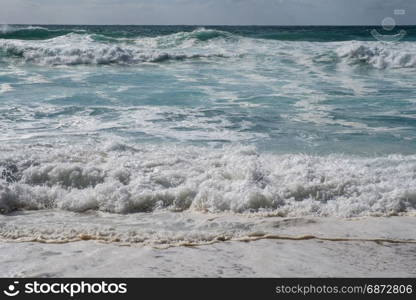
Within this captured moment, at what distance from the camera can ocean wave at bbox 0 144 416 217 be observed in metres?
5.12

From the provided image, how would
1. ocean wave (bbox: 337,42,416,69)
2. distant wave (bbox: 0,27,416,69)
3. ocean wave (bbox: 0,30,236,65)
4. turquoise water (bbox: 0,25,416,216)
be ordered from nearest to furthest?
turquoise water (bbox: 0,25,416,216) < ocean wave (bbox: 337,42,416,69) < distant wave (bbox: 0,27,416,69) < ocean wave (bbox: 0,30,236,65)

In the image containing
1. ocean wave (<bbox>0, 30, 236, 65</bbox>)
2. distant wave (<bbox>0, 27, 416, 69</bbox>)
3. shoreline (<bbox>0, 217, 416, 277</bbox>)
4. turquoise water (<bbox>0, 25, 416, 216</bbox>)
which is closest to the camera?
shoreline (<bbox>0, 217, 416, 277</bbox>)

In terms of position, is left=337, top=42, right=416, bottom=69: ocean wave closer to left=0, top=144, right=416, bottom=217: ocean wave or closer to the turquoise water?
the turquoise water

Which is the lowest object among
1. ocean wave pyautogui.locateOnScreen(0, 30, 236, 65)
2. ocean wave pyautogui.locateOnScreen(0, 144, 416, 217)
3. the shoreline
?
the shoreline

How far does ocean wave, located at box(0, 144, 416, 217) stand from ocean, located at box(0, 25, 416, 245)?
0.05 feet

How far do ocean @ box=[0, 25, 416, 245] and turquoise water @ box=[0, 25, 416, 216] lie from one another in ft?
0.07

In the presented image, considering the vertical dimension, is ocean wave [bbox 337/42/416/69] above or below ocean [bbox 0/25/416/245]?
above

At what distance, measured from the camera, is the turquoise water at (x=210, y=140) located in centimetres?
528

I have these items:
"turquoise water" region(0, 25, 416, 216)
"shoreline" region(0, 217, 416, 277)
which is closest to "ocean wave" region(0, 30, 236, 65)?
"turquoise water" region(0, 25, 416, 216)

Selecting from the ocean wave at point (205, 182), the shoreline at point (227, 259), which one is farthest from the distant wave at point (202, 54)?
the shoreline at point (227, 259)

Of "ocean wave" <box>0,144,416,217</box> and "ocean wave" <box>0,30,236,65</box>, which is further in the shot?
"ocean wave" <box>0,30,236,65</box>

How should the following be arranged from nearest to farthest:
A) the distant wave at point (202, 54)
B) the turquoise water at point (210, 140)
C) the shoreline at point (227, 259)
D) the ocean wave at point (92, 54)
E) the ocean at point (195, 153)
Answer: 1. the shoreline at point (227, 259)
2. the ocean at point (195, 153)
3. the turquoise water at point (210, 140)
4. the distant wave at point (202, 54)
5. the ocean wave at point (92, 54)

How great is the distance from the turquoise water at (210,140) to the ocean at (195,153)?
0.02m

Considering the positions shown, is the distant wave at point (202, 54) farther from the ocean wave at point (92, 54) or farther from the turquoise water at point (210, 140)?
the turquoise water at point (210, 140)
